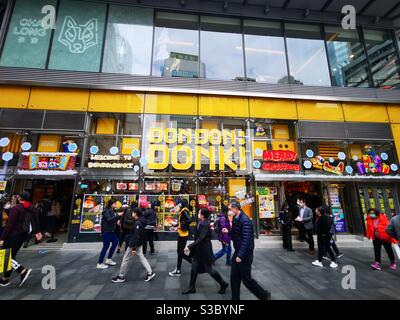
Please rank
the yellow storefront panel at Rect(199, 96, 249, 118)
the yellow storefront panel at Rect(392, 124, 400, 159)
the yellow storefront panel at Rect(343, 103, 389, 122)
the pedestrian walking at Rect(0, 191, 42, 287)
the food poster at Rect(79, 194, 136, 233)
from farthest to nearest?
the yellow storefront panel at Rect(343, 103, 389, 122) < the yellow storefront panel at Rect(392, 124, 400, 159) < the yellow storefront panel at Rect(199, 96, 249, 118) < the food poster at Rect(79, 194, 136, 233) < the pedestrian walking at Rect(0, 191, 42, 287)

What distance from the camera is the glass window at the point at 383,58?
11.9 m

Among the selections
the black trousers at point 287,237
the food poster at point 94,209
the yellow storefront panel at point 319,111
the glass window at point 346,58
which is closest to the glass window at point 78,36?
the food poster at point 94,209

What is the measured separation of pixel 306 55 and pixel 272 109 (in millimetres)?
4407

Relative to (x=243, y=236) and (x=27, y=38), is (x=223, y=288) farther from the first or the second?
(x=27, y=38)

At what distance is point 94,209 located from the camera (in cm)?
859

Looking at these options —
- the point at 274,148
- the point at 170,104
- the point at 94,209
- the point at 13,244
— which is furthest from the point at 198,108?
the point at 13,244

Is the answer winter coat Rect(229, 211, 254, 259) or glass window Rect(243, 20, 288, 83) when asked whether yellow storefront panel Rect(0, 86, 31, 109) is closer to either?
winter coat Rect(229, 211, 254, 259)

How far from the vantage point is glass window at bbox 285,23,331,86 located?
11.3 metres

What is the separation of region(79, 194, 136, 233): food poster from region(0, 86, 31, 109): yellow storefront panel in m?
5.48

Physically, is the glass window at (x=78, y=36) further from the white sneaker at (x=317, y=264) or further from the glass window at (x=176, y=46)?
the white sneaker at (x=317, y=264)

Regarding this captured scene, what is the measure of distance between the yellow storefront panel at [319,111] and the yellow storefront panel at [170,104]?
19.3 ft

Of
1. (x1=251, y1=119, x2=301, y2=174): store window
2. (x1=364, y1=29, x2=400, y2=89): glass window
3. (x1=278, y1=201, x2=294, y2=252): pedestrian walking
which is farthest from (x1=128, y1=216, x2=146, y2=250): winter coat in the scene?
(x1=364, y1=29, x2=400, y2=89): glass window

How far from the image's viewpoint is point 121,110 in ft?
32.4

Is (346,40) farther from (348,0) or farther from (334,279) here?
(334,279)
